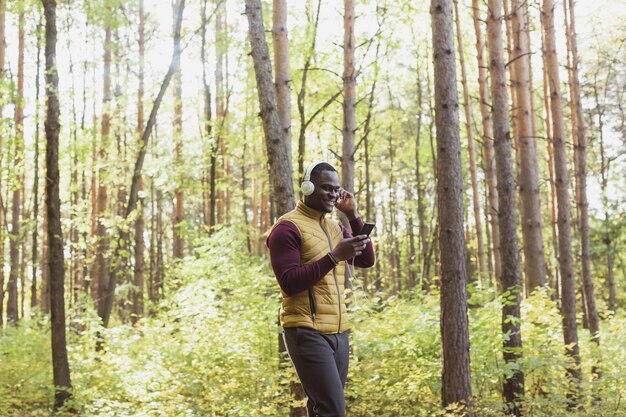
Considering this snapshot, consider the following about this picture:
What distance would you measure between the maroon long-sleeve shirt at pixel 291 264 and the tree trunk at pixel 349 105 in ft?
22.7

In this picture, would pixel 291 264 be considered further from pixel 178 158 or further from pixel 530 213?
pixel 178 158

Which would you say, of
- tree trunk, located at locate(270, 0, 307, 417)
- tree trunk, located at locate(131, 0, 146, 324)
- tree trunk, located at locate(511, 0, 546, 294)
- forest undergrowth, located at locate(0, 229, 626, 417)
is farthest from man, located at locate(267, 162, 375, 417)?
tree trunk, located at locate(131, 0, 146, 324)

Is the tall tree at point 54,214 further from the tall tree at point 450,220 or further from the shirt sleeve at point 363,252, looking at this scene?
the shirt sleeve at point 363,252

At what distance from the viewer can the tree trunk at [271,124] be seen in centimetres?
696

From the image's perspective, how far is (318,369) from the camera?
3549 millimetres

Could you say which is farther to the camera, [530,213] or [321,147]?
[321,147]

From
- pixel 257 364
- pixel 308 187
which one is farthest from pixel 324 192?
pixel 257 364

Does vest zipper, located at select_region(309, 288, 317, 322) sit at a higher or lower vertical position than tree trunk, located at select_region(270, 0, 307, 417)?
lower

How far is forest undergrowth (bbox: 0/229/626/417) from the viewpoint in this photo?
7.47 m

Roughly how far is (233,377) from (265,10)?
29.7 feet

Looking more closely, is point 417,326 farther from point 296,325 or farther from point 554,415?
point 296,325

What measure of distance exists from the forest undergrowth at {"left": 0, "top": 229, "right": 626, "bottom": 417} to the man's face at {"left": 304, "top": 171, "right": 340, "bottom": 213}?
3.57 m

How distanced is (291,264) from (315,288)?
0.77 ft

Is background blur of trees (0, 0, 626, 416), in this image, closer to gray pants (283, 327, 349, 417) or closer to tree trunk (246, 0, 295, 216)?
tree trunk (246, 0, 295, 216)
